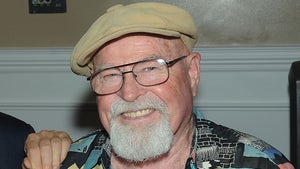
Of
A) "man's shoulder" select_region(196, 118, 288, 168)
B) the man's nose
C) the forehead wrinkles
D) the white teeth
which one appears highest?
the forehead wrinkles

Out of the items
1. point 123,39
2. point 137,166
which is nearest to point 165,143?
point 137,166

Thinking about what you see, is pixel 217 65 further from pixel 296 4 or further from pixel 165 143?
pixel 165 143

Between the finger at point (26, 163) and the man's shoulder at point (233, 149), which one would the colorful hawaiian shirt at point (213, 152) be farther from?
the finger at point (26, 163)

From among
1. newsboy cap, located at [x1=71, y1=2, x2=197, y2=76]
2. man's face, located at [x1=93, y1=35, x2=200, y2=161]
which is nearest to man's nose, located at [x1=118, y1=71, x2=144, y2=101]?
man's face, located at [x1=93, y1=35, x2=200, y2=161]

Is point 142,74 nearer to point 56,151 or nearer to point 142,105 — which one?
point 142,105

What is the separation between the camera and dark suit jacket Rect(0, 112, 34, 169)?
1.62m

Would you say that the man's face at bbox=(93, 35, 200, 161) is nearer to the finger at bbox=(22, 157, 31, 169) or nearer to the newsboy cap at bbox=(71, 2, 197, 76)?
the newsboy cap at bbox=(71, 2, 197, 76)

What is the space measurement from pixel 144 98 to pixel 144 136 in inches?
4.0

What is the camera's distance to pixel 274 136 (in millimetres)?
2373

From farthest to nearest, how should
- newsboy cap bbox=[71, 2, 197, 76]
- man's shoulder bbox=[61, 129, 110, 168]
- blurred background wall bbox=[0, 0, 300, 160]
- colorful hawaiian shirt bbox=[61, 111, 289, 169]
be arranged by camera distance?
blurred background wall bbox=[0, 0, 300, 160], man's shoulder bbox=[61, 129, 110, 168], colorful hawaiian shirt bbox=[61, 111, 289, 169], newsboy cap bbox=[71, 2, 197, 76]

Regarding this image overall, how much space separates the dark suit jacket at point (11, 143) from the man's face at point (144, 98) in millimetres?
341

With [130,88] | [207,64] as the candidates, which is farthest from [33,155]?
[207,64]

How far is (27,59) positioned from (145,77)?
1163 mm

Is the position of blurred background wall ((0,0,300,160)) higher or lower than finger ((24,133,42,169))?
higher
